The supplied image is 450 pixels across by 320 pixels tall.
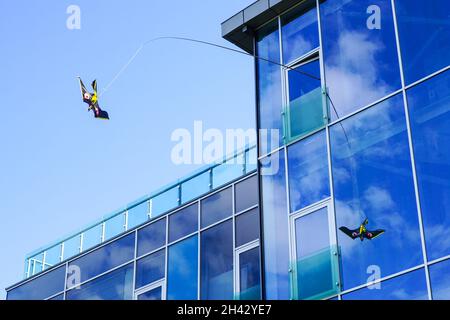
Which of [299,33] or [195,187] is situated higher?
[299,33]

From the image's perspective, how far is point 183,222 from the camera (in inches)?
883

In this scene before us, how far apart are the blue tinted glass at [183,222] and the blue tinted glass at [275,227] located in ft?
13.2

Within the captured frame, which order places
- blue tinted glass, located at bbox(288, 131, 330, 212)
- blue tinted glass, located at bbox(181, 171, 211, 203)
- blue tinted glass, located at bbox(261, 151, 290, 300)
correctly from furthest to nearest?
blue tinted glass, located at bbox(181, 171, 211, 203) → blue tinted glass, located at bbox(261, 151, 290, 300) → blue tinted glass, located at bbox(288, 131, 330, 212)

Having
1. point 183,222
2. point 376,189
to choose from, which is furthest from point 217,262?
point 376,189

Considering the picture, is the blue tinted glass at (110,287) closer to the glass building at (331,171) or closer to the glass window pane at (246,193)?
the glass building at (331,171)

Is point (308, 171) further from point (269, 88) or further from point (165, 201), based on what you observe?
point (165, 201)

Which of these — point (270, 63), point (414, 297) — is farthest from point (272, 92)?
point (414, 297)

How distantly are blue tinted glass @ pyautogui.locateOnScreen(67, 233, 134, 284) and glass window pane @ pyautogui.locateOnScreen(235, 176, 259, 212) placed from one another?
385 cm

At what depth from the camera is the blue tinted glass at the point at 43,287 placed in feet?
83.8

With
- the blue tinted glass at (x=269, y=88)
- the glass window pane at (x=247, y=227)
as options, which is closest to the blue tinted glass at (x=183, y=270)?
the glass window pane at (x=247, y=227)

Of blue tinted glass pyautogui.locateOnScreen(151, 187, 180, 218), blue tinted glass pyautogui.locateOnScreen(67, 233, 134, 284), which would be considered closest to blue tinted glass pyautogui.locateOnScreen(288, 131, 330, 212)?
blue tinted glass pyautogui.locateOnScreen(151, 187, 180, 218)

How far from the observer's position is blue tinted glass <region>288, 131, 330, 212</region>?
16984mm

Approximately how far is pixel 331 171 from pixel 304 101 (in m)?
1.87

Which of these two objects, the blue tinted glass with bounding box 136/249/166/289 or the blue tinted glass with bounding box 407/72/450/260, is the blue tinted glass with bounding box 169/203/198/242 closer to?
the blue tinted glass with bounding box 136/249/166/289
